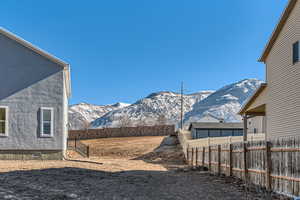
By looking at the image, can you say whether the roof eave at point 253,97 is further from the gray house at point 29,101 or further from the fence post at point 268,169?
the gray house at point 29,101

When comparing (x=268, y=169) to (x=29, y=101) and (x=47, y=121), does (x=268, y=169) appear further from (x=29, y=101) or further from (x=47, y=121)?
(x=29, y=101)

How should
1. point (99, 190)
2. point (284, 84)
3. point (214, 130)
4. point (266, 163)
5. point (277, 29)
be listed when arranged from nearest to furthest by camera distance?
point (99, 190) < point (266, 163) < point (284, 84) < point (277, 29) < point (214, 130)

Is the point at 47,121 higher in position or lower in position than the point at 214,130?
higher

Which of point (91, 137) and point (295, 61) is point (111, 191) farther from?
point (91, 137)

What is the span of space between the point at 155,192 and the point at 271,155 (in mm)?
3751

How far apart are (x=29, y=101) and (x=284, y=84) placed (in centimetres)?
1390

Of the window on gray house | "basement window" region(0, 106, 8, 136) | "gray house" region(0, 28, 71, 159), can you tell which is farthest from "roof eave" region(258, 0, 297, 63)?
"basement window" region(0, 106, 8, 136)

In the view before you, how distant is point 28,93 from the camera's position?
62.3 feet

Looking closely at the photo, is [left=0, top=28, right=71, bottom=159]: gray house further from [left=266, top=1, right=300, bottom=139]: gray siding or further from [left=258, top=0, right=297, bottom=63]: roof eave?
[left=266, top=1, right=300, bottom=139]: gray siding

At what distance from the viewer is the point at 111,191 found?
31.2ft

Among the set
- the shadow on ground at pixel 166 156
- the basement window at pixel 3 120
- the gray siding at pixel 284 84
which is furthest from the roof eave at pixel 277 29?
the basement window at pixel 3 120

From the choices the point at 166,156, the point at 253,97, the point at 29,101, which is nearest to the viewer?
the point at 253,97

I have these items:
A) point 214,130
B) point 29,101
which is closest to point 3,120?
point 29,101

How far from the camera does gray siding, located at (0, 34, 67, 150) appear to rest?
1873 cm
